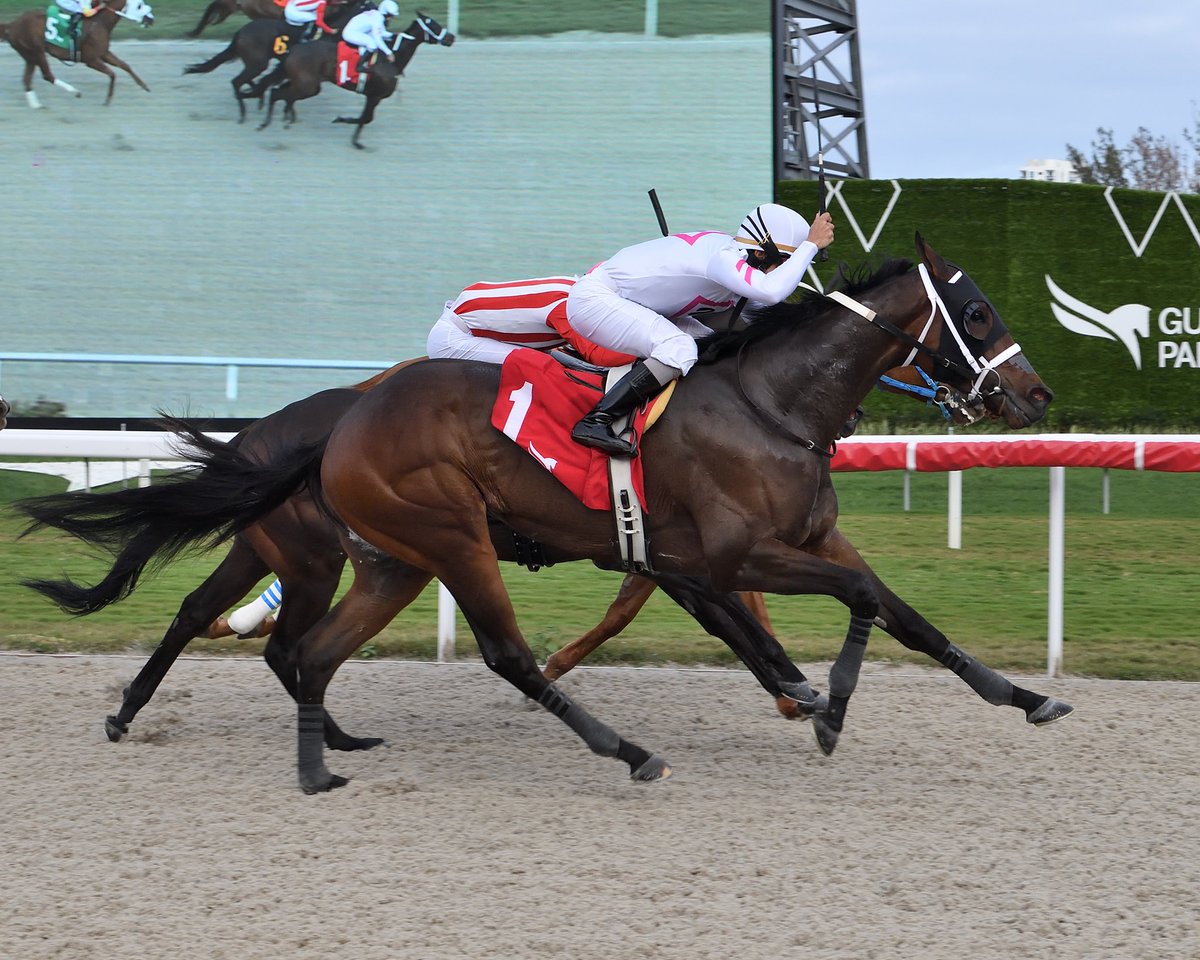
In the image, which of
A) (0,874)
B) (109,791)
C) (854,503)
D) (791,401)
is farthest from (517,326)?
(854,503)

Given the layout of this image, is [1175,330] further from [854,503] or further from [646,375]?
[646,375]

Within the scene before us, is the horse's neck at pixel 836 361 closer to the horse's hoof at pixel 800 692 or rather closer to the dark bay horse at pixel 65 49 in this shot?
the horse's hoof at pixel 800 692

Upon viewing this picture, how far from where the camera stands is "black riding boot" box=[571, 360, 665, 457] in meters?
3.86

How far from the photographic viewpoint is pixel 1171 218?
13070 millimetres

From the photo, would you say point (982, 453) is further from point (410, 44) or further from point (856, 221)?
point (410, 44)

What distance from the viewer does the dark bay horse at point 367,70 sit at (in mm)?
17250

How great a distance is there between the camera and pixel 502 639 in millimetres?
3957

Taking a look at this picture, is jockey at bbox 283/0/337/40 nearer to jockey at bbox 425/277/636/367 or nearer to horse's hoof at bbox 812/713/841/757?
jockey at bbox 425/277/636/367

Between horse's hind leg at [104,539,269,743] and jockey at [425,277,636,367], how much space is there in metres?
0.93

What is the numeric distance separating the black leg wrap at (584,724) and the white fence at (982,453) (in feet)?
5.00

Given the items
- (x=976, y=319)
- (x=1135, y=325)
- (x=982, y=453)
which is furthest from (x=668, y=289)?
(x=1135, y=325)

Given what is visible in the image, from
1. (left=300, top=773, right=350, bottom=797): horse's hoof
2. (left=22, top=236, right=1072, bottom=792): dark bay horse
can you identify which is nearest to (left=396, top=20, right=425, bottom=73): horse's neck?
(left=22, top=236, right=1072, bottom=792): dark bay horse

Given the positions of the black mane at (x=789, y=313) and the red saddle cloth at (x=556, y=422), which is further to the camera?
the black mane at (x=789, y=313)

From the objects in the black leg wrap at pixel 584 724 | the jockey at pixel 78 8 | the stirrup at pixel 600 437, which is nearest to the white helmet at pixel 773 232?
the stirrup at pixel 600 437
